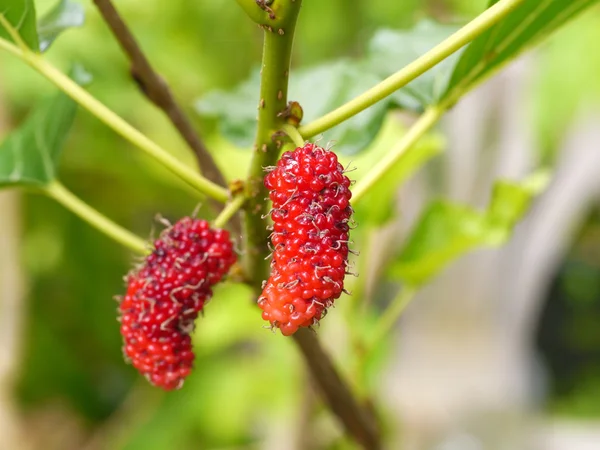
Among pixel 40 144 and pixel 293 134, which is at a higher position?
pixel 40 144

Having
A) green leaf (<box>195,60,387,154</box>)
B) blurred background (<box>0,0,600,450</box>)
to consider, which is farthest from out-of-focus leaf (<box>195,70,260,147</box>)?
blurred background (<box>0,0,600,450</box>)

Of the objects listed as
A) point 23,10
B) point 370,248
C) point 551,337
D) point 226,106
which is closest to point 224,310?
point 370,248

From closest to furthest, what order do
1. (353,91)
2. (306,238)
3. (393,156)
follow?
(306,238), (393,156), (353,91)

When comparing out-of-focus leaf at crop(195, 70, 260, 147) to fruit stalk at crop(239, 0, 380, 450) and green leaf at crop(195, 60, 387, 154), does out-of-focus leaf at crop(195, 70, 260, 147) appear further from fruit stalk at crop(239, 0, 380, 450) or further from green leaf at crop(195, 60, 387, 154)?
fruit stalk at crop(239, 0, 380, 450)

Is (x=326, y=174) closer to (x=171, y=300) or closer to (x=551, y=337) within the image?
(x=171, y=300)

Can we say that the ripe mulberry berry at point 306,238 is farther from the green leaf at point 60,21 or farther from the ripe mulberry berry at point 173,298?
the green leaf at point 60,21

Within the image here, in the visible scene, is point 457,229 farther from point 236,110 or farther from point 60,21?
point 60,21

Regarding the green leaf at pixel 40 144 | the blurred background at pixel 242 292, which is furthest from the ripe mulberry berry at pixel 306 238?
the blurred background at pixel 242 292

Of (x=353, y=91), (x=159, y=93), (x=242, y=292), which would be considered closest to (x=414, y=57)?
(x=353, y=91)
